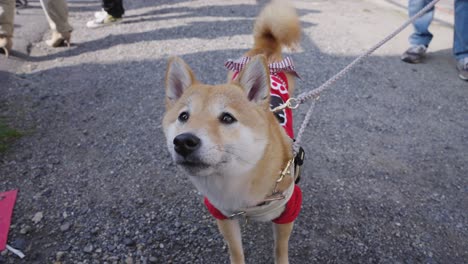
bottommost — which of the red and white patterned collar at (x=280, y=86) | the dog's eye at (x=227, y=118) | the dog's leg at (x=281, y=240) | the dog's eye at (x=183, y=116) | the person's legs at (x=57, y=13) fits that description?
the dog's leg at (x=281, y=240)

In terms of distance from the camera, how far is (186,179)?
236cm

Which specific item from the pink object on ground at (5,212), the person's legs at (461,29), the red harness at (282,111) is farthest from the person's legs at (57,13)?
the person's legs at (461,29)

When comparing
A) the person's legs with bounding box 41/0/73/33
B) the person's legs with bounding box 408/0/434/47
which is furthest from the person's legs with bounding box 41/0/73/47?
the person's legs with bounding box 408/0/434/47

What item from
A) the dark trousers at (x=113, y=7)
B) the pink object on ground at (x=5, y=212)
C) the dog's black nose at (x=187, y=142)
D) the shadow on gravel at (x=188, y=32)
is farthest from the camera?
the dark trousers at (x=113, y=7)

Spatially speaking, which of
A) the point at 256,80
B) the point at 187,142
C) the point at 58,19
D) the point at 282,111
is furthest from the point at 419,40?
the point at 58,19

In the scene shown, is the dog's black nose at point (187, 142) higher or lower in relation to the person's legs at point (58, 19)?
higher

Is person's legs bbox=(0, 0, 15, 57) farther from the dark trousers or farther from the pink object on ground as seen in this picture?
the pink object on ground

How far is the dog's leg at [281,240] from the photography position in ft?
5.27

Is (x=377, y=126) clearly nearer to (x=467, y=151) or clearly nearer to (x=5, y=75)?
(x=467, y=151)

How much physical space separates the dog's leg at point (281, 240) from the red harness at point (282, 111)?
5 centimetres

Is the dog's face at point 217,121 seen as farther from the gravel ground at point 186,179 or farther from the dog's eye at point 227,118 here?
the gravel ground at point 186,179

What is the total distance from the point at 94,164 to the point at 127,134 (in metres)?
0.43

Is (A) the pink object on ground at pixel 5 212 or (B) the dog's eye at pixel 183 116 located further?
(A) the pink object on ground at pixel 5 212

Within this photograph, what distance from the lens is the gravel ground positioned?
74.9 inches
